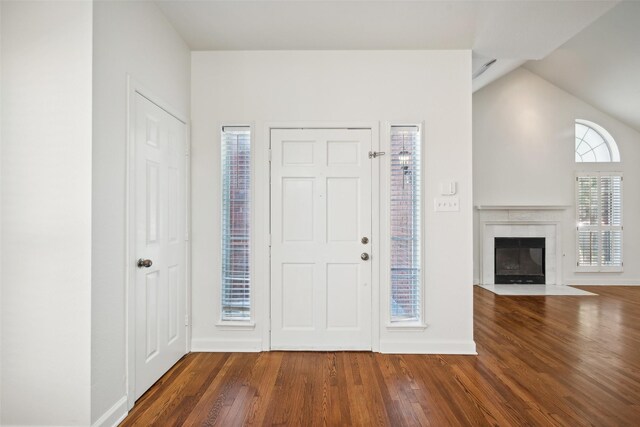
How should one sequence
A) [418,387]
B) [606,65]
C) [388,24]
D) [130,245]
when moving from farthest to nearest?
[606,65], [388,24], [418,387], [130,245]

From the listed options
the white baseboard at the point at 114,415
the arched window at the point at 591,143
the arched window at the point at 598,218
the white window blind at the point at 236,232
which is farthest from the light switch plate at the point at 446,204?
the arched window at the point at 591,143

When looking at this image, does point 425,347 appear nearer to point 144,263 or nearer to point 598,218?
point 144,263

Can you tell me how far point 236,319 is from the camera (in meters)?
3.10

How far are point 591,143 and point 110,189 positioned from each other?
7.77 m

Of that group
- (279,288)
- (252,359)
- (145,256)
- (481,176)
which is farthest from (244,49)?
(481,176)

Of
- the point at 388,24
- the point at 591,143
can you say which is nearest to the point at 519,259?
the point at 591,143

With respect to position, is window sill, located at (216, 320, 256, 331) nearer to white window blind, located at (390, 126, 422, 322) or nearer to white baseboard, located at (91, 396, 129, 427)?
white baseboard, located at (91, 396, 129, 427)

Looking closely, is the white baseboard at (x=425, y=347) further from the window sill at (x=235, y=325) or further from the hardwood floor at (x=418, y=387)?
the window sill at (x=235, y=325)

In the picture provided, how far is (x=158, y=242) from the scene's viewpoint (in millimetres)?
2488

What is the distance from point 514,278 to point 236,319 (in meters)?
5.30

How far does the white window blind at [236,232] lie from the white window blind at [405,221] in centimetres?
134

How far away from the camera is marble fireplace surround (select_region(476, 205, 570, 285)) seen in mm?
6125

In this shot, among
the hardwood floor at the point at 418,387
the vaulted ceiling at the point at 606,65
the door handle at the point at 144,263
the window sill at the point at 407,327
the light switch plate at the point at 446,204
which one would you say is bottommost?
the hardwood floor at the point at 418,387

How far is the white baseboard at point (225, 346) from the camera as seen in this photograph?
3.05 m
